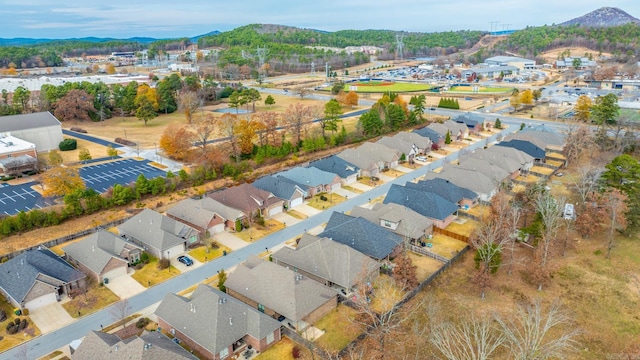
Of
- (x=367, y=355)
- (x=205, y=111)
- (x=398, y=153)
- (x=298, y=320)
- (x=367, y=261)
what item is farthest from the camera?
(x=205, y=111)

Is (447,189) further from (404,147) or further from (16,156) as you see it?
(16,156)

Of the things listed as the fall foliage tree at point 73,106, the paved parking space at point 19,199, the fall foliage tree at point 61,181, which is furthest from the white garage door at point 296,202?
the fall foliage tree at point 73,106

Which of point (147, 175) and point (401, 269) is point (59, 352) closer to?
point (401, 269)

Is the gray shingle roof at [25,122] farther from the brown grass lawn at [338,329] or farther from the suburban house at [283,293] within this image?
the brown grass lawn at [338,329]

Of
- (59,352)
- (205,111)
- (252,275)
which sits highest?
(205,111)

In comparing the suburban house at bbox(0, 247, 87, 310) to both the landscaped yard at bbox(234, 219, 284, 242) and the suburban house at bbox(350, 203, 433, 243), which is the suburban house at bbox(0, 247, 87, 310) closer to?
the landscaped yard at bbox(234, 219, 284, 242)

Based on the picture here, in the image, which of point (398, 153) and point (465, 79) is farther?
point (465, 79)

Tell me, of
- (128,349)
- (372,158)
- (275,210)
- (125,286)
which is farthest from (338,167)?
(128,349)

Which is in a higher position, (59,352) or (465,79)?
(465,79)

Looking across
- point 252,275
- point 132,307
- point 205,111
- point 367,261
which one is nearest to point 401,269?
point 367,261
